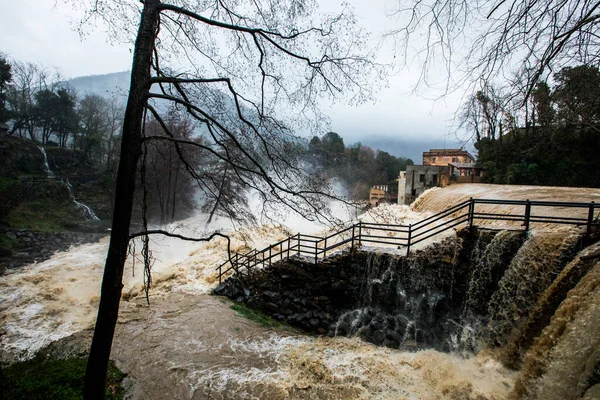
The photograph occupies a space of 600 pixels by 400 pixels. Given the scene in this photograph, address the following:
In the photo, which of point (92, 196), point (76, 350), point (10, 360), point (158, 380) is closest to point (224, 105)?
point (158, 380)

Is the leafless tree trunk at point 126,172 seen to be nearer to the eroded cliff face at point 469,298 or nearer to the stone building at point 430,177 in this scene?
the eroded cliff face at point 469,298

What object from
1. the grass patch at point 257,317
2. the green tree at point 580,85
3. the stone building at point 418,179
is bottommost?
the grass patch at point 257,317

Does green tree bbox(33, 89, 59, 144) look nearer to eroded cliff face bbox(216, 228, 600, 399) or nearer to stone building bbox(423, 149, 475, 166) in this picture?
eroded cliff face bbox(216, 228, 600, 399)

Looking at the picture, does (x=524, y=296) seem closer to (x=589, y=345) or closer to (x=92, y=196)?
(x=589, y=345)

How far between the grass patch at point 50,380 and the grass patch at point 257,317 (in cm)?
397

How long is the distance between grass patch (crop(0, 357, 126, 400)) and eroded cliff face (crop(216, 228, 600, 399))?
5.07 metres

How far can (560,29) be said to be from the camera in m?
2.44

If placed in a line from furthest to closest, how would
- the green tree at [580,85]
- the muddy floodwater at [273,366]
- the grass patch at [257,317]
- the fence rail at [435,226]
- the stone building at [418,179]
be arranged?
the stone building at [418,179], the grass patch at [257,317], the fence rail at [435,226], the muddy floodwater at [273,366], the green tree at [580,85]

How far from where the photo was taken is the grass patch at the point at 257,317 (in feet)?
30.0

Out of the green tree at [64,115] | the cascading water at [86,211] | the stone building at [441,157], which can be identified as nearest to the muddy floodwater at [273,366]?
the cascading water at [86,211]

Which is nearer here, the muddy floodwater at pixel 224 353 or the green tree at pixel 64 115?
the muddy floodwater at pixel 224 353

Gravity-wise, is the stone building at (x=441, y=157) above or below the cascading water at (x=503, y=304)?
above

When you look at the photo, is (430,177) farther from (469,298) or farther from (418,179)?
(469,298)

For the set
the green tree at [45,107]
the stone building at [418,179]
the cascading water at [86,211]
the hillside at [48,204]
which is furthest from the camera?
the green tree at [45,107]
